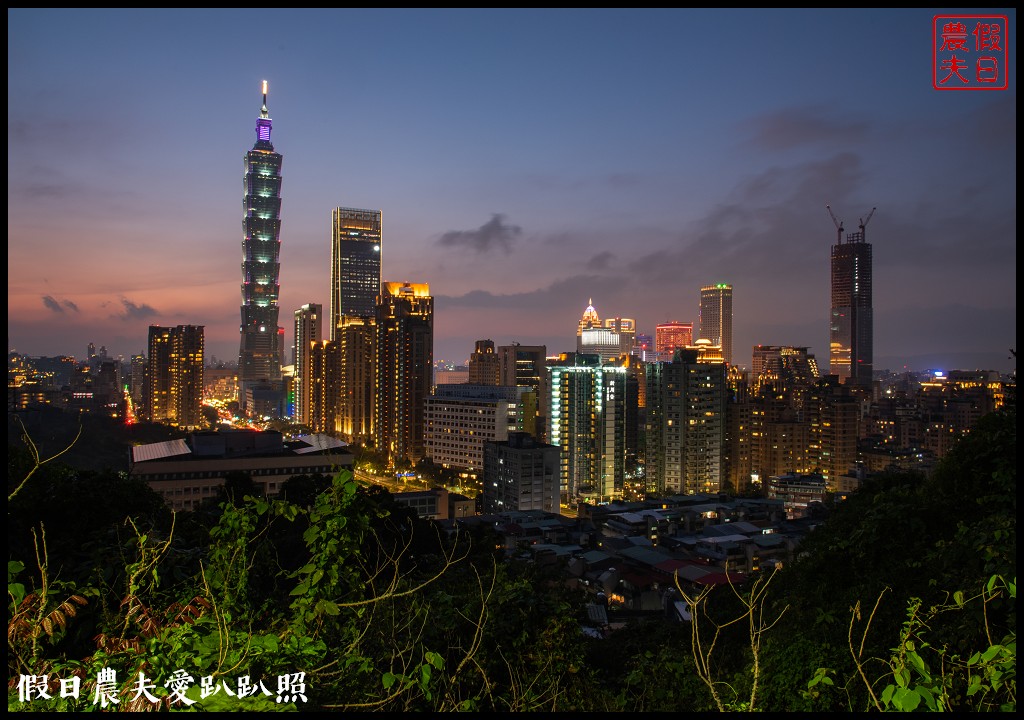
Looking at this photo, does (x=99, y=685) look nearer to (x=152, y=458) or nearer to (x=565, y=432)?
(x=152, y=458)

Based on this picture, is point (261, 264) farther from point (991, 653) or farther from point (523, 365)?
point (991, 653)

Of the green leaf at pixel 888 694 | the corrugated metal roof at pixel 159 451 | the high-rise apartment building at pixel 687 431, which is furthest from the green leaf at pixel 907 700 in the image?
the high-rise apartment building at pixel 687 431

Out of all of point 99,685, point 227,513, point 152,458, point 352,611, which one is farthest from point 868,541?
point 152,458

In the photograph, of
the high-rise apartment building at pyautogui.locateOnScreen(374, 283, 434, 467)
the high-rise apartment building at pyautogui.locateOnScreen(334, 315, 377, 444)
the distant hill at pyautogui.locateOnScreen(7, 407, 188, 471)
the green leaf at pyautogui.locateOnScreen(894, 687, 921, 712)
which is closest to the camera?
the green leaf at pyautogui.locateOnScreen(894, 687, 921, 712)

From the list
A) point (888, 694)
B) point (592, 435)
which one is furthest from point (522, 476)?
point (888, 694)

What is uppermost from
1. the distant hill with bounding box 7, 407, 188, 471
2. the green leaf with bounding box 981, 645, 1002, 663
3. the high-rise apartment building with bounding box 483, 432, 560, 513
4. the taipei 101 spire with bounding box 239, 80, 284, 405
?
the taipei 101 spire with bounding box 239, 80, 284, 405

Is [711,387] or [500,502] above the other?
[711,387]

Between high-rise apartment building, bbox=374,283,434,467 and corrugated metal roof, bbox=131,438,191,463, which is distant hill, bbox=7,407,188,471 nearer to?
corrugated metal roof, bbox=131,438,191,463

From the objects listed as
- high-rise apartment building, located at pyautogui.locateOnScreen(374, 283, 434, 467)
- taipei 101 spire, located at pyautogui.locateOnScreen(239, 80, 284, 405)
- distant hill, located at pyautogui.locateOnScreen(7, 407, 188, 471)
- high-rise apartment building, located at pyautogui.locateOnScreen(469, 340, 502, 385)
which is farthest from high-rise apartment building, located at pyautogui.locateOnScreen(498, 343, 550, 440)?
taipei 101 spire, located at pyautogui.locateOnScreen(239, 80, 284, 405)
